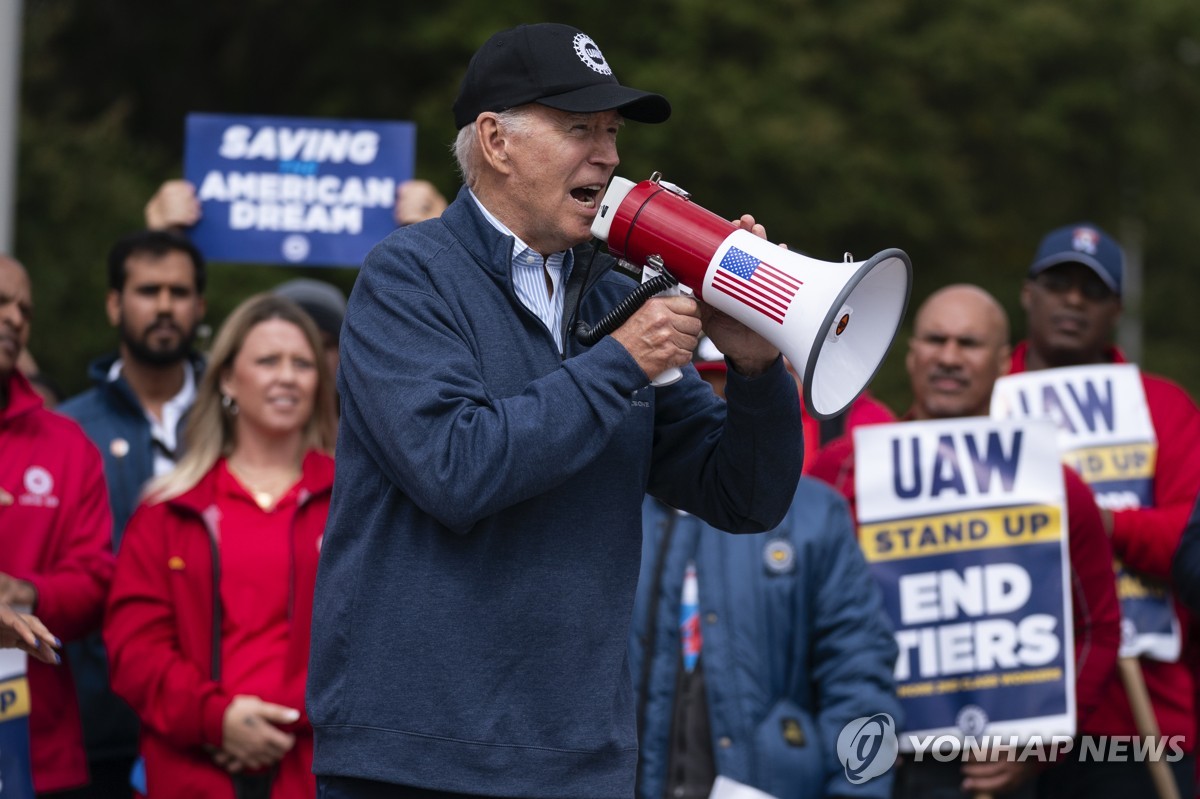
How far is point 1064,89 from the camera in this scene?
→ 19.8 meters

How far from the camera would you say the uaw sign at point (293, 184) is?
6.84 m

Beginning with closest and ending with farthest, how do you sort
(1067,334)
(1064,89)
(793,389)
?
(793,389), (1067,334), (1064,89)

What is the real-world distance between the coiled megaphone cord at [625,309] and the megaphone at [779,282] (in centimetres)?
2

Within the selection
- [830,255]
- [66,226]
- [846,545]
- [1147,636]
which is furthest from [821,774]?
[830,255]

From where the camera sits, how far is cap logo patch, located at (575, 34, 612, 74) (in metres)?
3.29

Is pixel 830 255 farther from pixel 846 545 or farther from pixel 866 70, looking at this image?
pixel 846 545

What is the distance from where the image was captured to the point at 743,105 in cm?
1642

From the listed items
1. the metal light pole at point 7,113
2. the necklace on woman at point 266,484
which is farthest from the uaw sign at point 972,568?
the metal light pole at point 7,113

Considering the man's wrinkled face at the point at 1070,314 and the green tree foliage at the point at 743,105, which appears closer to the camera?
the man's wrinkled face at the point at 1070,314

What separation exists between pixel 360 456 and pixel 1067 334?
12.1 feet

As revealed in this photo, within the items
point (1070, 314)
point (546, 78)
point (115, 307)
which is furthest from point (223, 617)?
point (1070, 314)

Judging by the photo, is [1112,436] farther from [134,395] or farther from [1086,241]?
[134,395]

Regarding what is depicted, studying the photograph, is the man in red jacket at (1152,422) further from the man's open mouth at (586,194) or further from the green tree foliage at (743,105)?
the green tree foliage at (743,105)

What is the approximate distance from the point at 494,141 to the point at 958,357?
9.52ft
